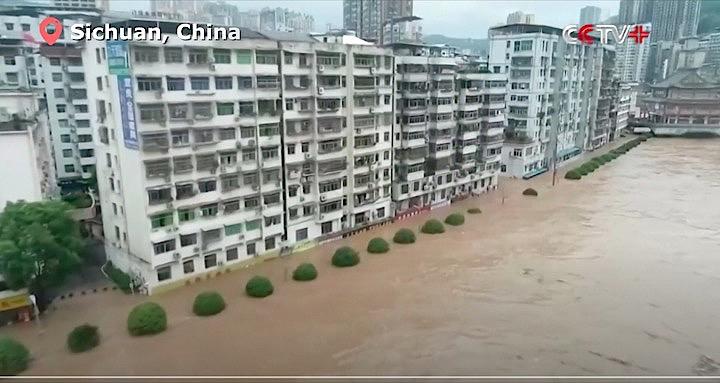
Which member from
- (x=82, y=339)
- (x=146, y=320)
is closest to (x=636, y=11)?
(x=146, y=320)

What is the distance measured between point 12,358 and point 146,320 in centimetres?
429

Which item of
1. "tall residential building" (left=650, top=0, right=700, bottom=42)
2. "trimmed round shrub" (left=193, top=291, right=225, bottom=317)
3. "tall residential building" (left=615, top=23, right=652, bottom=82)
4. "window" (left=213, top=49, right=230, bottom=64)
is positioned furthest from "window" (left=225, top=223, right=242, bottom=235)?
"tall residential building" (left=650, top=0, right=700, bottom=42)

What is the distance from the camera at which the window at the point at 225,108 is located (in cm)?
2417

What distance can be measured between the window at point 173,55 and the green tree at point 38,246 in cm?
783

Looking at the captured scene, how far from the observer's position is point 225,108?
2441cm

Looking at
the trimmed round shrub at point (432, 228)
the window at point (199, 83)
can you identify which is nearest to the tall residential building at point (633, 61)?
the trimmed round shrub at point (432, 228)

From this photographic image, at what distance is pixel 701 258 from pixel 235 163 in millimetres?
26605

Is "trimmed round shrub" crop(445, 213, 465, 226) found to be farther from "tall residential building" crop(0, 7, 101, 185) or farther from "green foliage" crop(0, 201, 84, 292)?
"tall residential building" crop(0, 7, 101, 185)

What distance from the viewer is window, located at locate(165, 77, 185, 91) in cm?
2217

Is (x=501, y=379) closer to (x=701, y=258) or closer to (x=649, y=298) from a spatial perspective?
(x=649, y=298)

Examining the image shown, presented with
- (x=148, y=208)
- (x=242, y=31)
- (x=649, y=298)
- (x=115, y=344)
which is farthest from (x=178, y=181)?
(x=649, y=298)

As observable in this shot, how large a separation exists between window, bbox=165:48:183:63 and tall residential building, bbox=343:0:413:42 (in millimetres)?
69861

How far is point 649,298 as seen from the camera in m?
22.6

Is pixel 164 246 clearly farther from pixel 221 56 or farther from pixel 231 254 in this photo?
pixel 221 56
